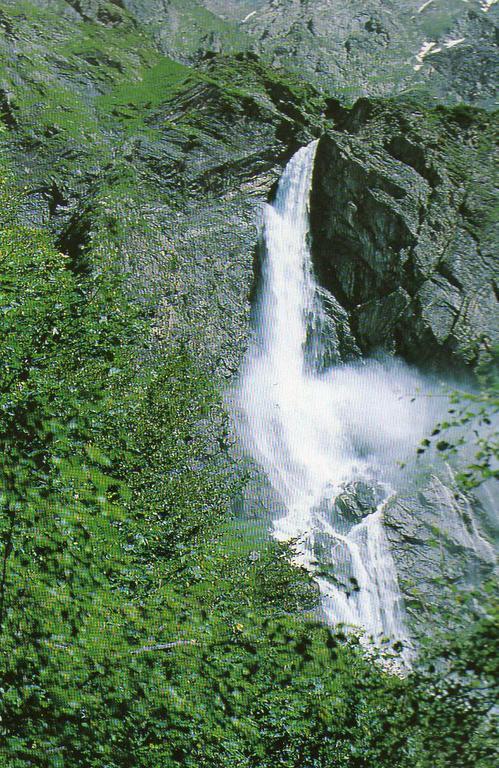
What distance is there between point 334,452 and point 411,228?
164cm

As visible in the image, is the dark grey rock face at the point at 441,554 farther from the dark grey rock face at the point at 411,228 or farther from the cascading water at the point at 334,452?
the dark grey rock face at the point at 411,228

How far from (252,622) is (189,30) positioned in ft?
12.7

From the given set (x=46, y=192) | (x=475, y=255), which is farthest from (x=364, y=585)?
(x=46, y=192)

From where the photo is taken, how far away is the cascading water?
10.2ft

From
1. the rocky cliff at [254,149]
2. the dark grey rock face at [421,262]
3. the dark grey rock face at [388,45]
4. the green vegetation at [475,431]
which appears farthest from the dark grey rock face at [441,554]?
the dark grey rock face at [388,45]

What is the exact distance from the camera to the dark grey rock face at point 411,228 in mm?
3604

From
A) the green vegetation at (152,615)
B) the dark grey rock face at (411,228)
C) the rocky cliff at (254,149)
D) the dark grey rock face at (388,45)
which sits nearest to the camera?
the green vegetation at (152,615)

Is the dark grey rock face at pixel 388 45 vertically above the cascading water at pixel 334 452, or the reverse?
the dark grey rock face at pixel 388 45

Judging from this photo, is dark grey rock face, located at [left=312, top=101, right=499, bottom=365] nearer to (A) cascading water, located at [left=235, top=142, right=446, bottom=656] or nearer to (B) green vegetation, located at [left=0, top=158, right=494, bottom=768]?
(A) cascading water, located at [left=235, top=142, right=446, bottom=656]

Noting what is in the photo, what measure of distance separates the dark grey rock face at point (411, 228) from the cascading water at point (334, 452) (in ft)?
1.07

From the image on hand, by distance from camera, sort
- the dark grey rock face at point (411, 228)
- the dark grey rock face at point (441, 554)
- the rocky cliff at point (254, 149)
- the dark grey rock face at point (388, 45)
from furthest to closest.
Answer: the dark grey rock face at point (388, 45) → the rocky cliff at point (254, 149) → the dark grey rock face at point (411, 228) → the dark grey rock face at point (441, 554)

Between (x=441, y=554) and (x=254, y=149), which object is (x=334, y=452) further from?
(x=254, y=149)

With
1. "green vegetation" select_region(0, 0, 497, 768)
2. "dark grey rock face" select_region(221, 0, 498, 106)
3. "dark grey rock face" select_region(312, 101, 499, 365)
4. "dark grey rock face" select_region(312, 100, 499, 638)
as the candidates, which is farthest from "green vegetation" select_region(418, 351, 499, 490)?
"dark grey rock face" select_region(221, 0, 498, 106)

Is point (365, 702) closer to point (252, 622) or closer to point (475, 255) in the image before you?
point (252, 622)
